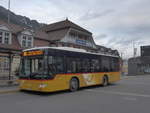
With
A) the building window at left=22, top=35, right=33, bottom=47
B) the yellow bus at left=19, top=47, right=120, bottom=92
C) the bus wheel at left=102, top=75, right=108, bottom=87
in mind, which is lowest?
the bus wheel at left=102, top=75, right=108, bottom=87

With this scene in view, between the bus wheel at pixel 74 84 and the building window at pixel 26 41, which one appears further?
the building window at pixel 26 41

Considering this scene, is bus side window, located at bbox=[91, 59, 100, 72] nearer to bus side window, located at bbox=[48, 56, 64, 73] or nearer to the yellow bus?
the yellow bus

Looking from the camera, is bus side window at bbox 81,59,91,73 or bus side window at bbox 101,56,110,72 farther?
bus side window at bbox 101,56,110,72

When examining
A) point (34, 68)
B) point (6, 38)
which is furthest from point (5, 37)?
point (34, 68)

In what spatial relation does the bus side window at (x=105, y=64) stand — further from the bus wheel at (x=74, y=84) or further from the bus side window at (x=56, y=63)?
the bus side window at (x=56, y=63)

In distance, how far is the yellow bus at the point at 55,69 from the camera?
10.6 m

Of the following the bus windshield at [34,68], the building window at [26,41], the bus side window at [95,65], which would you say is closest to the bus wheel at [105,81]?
the bus side window at [95,65]

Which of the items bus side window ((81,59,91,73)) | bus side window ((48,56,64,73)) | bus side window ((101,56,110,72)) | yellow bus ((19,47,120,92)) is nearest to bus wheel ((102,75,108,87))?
bus side window ((101,56,110,72))

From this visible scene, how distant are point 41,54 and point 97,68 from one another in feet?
20.1

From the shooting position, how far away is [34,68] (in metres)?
11.1

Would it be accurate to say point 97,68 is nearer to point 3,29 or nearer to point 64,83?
point 64,83

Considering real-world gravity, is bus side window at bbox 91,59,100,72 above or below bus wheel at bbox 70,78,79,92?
above

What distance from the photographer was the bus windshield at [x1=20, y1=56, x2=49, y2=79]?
10.5 metres

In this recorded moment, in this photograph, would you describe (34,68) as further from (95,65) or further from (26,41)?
(26,41)
